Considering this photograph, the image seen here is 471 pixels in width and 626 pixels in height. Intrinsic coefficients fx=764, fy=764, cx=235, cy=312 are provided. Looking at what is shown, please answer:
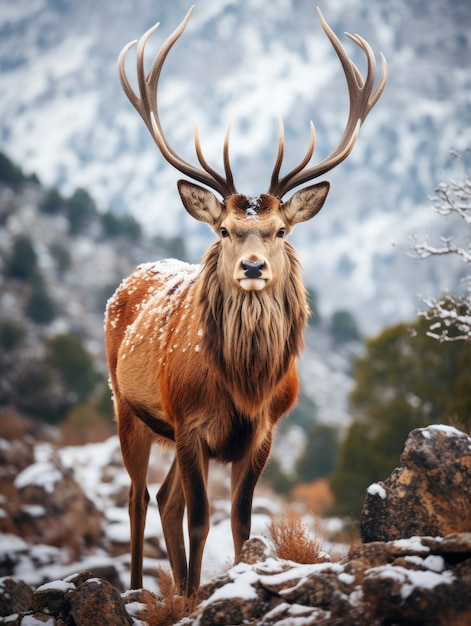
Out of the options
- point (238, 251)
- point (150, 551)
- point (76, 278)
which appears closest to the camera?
point (238, 251)

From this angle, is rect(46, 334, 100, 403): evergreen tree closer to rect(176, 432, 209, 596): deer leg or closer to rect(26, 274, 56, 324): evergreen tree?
rect(26, 274, 56, 324): evergreen tree

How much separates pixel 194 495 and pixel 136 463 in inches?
63.3

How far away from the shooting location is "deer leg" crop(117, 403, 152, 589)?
714cm

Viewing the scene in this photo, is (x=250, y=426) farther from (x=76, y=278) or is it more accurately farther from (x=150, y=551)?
(x=76, y=278)

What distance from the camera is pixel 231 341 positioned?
581 centimetres

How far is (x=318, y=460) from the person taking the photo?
3609cm

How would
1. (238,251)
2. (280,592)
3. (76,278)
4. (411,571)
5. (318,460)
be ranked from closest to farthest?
(411,571)
(280,592)
(238,251)
(318,460)
(76,278)

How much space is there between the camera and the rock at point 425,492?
4938mm

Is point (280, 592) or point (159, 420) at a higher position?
point (159, 420)

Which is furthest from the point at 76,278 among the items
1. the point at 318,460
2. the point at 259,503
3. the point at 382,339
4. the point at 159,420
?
the point at 159,420

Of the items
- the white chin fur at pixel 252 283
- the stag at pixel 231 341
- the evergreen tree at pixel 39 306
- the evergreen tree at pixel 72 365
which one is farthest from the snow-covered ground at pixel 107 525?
the evergreen tree at pixel 39 306

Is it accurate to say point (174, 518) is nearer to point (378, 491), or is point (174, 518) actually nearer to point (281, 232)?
point (378, 491)

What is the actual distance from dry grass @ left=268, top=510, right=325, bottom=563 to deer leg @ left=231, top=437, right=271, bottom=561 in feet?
0.78

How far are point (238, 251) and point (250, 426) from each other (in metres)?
1.34
